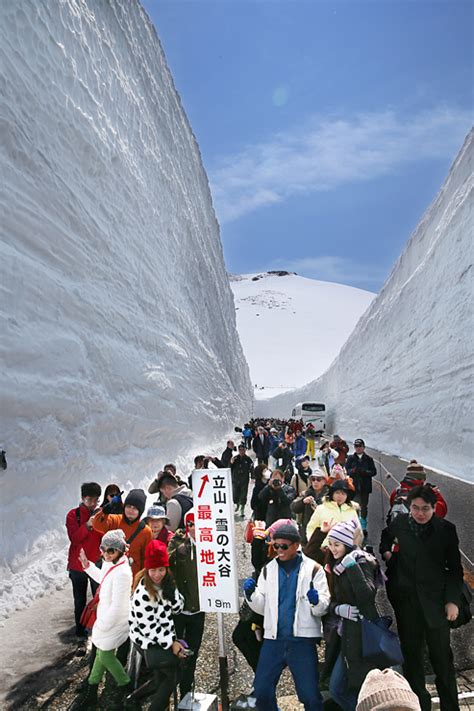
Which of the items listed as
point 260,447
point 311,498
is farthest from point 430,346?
point 311,498

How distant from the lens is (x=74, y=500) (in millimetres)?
6398

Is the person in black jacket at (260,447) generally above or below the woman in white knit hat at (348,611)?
above

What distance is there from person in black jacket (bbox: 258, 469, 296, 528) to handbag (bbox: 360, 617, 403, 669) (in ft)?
10.3

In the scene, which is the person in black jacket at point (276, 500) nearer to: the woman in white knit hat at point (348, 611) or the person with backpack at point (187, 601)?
the person with backpack at point (187, 601)

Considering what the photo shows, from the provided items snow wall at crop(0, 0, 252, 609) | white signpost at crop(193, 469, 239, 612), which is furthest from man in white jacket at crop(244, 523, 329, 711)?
snow wall at crop(0, 0, 252, 609)

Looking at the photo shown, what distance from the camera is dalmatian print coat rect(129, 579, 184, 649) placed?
118 inches

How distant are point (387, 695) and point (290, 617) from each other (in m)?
1.40

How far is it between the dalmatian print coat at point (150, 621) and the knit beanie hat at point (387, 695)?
67.7 inches

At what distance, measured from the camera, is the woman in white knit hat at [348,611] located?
2707 mm

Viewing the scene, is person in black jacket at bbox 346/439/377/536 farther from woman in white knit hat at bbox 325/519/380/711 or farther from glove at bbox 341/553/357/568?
glove at bbox 341/553/357/568

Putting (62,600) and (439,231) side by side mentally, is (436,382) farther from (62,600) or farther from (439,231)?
(62,600)

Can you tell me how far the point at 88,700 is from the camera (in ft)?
10.3

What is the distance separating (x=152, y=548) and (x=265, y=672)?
3.29 feet

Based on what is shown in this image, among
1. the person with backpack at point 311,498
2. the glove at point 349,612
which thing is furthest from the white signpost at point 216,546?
the person with backpack at point 311,498
